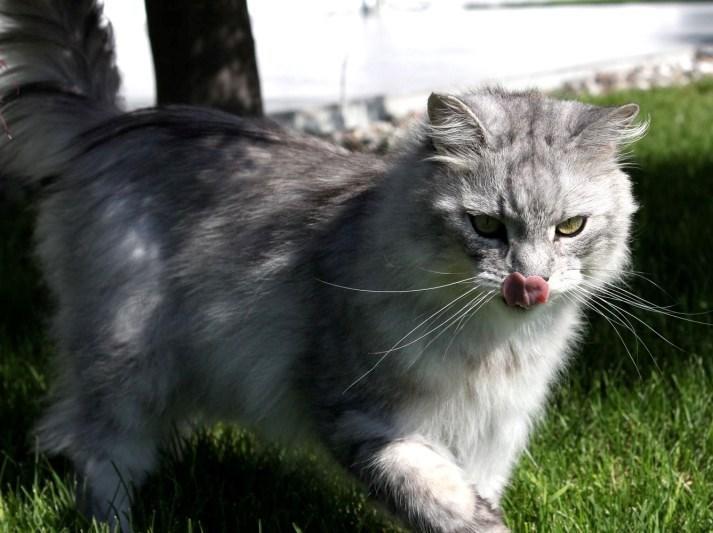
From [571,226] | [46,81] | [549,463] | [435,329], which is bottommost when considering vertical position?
[549,463]

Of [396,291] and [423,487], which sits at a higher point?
[396,291]

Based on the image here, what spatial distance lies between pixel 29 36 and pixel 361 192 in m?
1.24

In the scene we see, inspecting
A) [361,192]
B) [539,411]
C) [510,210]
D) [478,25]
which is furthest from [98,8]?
[478,25]

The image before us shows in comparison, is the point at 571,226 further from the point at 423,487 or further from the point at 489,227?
the point at 423,487

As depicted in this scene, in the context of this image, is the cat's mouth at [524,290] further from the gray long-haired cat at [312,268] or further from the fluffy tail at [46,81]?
the fluffy tail at [46,81]

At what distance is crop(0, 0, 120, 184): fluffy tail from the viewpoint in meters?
3.43

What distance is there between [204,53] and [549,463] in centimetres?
241

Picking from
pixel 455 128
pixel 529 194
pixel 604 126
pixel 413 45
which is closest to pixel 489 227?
pixel 529 194

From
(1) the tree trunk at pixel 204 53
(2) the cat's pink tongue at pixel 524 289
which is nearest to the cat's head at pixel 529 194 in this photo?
(2) the cat's pink tongue at pixel 524 289

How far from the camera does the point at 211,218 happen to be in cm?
326

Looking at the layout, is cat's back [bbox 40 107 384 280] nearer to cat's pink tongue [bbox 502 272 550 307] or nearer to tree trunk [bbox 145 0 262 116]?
cat's pink tongue [bbox 502 272 550 307]

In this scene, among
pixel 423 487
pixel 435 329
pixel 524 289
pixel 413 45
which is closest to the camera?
pixel 524 289

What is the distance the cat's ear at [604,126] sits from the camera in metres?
2.74

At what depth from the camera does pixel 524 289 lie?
8.40 ft
